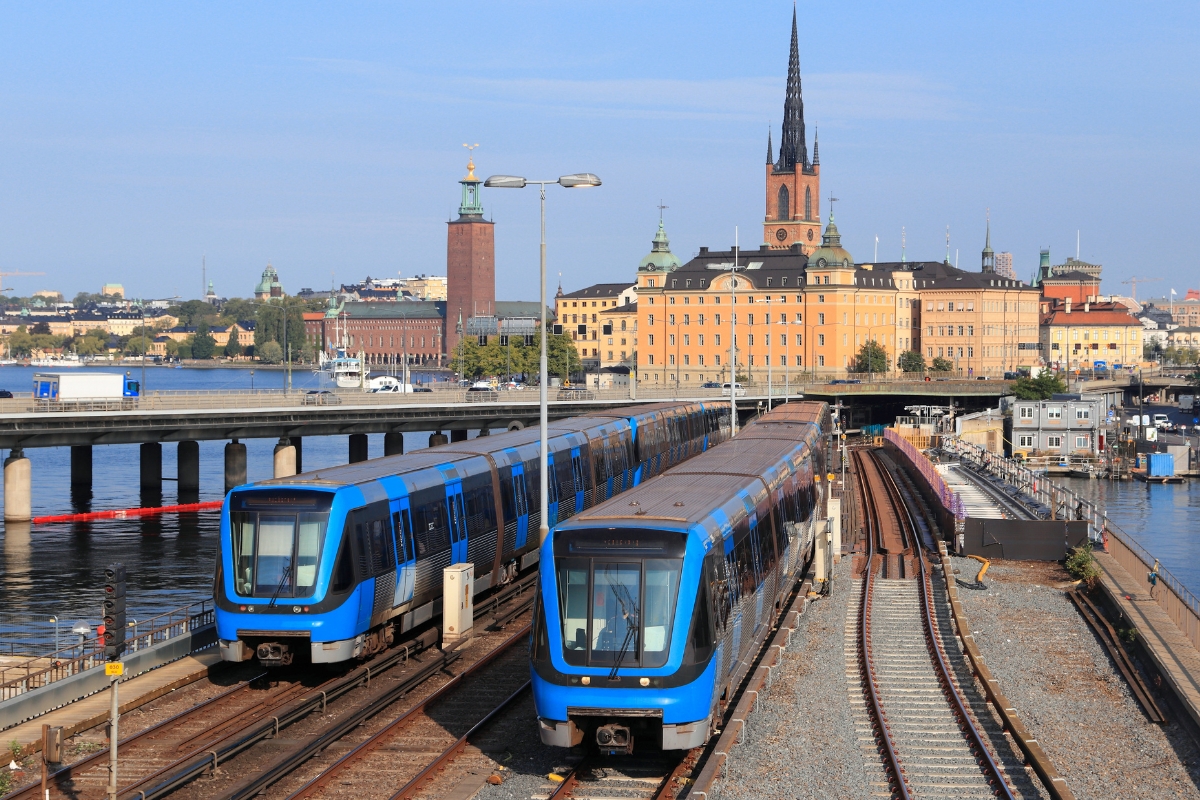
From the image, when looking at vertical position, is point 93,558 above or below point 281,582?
below

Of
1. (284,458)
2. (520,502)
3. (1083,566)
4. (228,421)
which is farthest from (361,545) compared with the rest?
(284,458)

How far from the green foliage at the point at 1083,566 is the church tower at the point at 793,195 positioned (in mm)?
161854

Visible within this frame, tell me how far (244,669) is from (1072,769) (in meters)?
12.8

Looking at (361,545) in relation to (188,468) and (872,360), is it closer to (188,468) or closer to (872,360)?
(188,468)

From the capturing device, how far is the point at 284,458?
239 ft

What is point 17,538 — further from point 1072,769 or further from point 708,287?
point 708,287

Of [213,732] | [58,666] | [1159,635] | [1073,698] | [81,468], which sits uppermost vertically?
[58,666]

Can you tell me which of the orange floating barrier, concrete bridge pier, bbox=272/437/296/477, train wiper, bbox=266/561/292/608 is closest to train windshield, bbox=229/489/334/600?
train wiper, bbox=266/561/292/608

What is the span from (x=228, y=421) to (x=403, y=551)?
48222mm

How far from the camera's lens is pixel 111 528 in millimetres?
61906

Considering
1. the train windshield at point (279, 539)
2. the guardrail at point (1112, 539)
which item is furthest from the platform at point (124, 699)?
the guardrail at point (1112, 539)

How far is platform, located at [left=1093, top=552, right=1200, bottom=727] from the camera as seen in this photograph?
22531 mm

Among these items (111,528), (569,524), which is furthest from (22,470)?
(569,524)

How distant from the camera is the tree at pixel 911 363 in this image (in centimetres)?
17994
